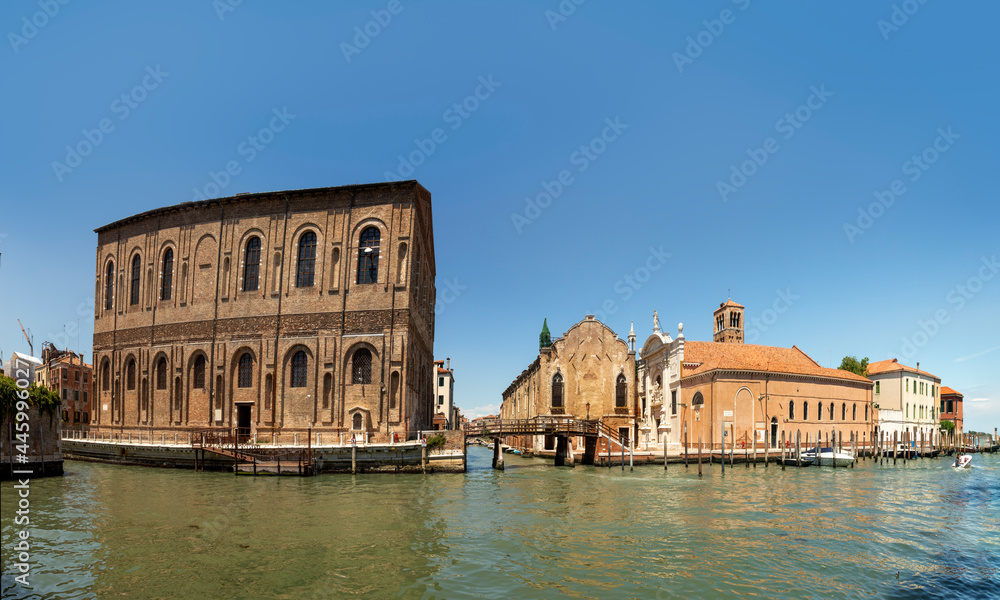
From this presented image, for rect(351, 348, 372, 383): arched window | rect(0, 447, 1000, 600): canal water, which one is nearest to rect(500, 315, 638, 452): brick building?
rect(351, 348, 372, 383): arched window

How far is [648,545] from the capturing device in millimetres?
13828

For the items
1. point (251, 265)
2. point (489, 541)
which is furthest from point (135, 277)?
point (489, 541)

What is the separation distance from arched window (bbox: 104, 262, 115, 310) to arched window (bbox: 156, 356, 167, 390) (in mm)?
7209

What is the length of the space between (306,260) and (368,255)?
377 centimetres

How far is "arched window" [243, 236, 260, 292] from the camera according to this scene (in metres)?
33.5

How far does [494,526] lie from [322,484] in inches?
413

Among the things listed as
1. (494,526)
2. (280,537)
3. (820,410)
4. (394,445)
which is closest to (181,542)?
(280,537)

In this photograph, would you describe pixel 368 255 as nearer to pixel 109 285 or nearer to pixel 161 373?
pixel 161 373

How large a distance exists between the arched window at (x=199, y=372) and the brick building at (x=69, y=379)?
108 feet

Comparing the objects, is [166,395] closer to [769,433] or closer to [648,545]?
[648,545]

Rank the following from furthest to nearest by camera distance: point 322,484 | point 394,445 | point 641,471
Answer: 1. point 641,471
2. point 394,445
3. point 322,484

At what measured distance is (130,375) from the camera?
3719 centimetres

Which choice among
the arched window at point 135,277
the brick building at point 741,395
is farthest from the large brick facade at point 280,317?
the brick building at point 741,395

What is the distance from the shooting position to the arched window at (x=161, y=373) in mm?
35406
